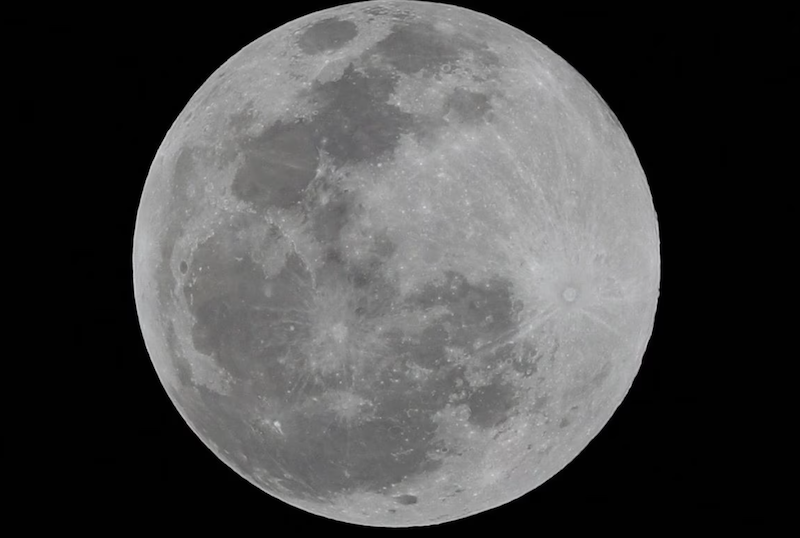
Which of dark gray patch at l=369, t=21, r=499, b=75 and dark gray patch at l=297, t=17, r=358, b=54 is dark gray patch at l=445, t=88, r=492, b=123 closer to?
dark gray patch at l=369, t=21, r=499, b=75

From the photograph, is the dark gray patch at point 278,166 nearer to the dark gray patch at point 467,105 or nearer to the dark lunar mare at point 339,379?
the dark lunar mare at point 339,379

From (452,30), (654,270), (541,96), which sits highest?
(452,30)

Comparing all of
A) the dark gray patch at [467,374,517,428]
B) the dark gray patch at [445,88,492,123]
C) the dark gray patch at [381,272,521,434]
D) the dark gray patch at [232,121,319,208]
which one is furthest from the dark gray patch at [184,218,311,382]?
the dark gray patch at [445,88,492,123]

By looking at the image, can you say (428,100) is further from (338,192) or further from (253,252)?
(253,252)

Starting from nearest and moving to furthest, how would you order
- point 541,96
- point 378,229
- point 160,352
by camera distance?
point 378,229 < point 541,96 < point 160,352

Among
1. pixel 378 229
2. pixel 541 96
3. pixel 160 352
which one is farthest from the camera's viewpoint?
pixel 160 352

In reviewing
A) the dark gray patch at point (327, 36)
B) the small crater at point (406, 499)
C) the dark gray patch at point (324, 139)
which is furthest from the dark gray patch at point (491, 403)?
the dark gray patch at point (327, 36)

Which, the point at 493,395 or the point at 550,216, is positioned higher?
the point at 550,216

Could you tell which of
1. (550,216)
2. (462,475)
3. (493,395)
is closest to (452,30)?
(550,216)
